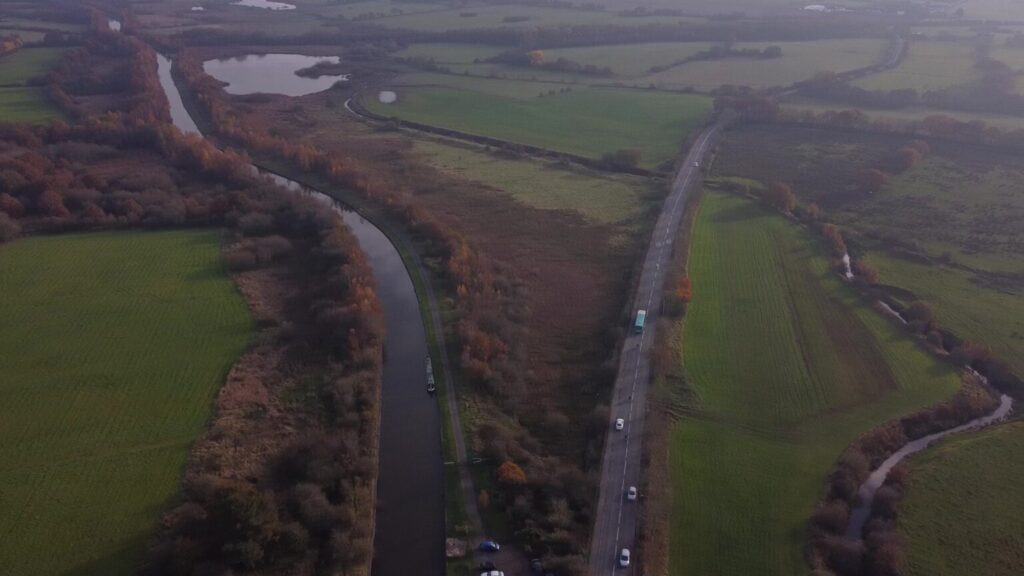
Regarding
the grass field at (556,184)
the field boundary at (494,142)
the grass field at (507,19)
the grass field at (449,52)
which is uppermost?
the grass field at (507,19)

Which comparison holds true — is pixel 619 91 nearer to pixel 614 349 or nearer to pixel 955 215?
pixel 955 215

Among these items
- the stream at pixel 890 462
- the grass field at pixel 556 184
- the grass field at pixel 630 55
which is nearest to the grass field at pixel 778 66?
the grass field at pixel 630 55

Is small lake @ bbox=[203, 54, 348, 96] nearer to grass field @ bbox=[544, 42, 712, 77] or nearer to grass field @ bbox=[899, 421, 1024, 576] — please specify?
grass field @ bbox=[544, 42, 712, 77]

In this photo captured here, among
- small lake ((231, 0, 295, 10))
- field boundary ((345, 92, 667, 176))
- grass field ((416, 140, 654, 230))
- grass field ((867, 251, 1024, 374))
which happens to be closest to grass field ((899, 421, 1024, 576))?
grass field ((867, 251, 1024, 374))

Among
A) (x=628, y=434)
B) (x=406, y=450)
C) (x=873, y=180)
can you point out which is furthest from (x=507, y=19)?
(x=628, y=434)

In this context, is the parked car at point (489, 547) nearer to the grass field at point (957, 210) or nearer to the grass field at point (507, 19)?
the grass field at point (957, 210)

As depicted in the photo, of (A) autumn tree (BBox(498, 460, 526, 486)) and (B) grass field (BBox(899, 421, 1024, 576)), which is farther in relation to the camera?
(A) autumn tree (BBox(498, 460, 526, 486))
